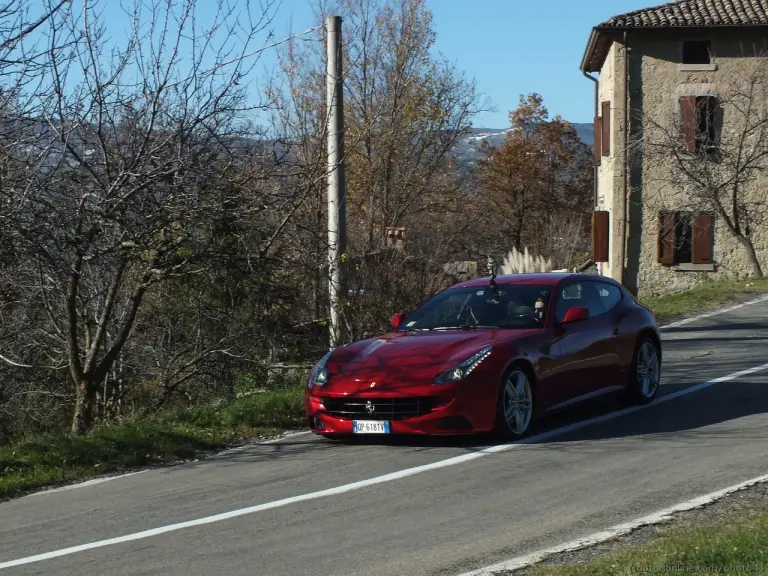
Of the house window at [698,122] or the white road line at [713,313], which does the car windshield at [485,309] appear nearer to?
the white road line at [713,313]

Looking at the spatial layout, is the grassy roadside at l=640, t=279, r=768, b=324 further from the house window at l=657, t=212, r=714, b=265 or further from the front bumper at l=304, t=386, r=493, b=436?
the front bumper at l=304, t=386, r=493, b=436

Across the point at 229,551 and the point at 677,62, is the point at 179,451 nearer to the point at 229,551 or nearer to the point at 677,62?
the point at 229,551

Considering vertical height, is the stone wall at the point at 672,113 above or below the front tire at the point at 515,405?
above

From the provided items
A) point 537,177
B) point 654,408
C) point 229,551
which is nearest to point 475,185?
point 537,177

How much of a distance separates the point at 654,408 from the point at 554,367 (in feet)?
5.69

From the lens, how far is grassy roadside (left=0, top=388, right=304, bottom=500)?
9672mm

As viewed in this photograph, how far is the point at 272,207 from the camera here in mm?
13938

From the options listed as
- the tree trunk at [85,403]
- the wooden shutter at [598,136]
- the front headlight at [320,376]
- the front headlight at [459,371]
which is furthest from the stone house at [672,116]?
the front headlight at [459,371]

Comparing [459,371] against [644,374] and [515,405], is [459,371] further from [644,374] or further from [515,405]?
[644,374]

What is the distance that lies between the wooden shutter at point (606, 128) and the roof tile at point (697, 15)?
3.08 meters

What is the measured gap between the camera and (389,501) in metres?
8.02

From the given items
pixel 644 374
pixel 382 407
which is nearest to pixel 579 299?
pixel 644 374

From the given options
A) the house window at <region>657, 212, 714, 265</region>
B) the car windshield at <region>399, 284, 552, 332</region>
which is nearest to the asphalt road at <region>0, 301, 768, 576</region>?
the car windshield at <region>399, 284, 552, 332</region>

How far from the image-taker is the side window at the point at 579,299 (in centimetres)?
1153
